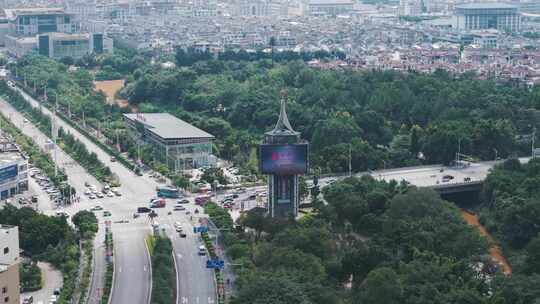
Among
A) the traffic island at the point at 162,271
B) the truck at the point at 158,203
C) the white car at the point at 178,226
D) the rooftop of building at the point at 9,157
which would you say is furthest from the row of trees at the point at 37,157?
the traffic island at the point at 162,271

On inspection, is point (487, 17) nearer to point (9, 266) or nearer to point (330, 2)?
point (330, 2)

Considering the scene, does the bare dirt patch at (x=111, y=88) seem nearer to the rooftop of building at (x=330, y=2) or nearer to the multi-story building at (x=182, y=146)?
the multi-story building at (x=182, y=146)

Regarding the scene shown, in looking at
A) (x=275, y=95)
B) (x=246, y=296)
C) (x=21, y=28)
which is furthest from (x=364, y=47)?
(x=246, y=296)

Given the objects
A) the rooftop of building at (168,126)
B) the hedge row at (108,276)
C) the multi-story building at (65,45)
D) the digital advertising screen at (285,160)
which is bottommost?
the hedge row at (108,276)

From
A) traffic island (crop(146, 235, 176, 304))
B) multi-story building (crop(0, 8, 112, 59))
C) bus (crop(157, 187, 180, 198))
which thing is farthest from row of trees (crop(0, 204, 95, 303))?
multi-story building (crop(0, 8, 112, 59))

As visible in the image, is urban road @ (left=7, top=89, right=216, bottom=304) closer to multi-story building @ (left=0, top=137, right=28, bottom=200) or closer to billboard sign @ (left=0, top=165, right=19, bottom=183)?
multi-story building @ (left=0, top=137, right=28, bottom=200)

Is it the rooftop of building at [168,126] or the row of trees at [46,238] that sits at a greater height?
the rooftop of building at [168,126]
